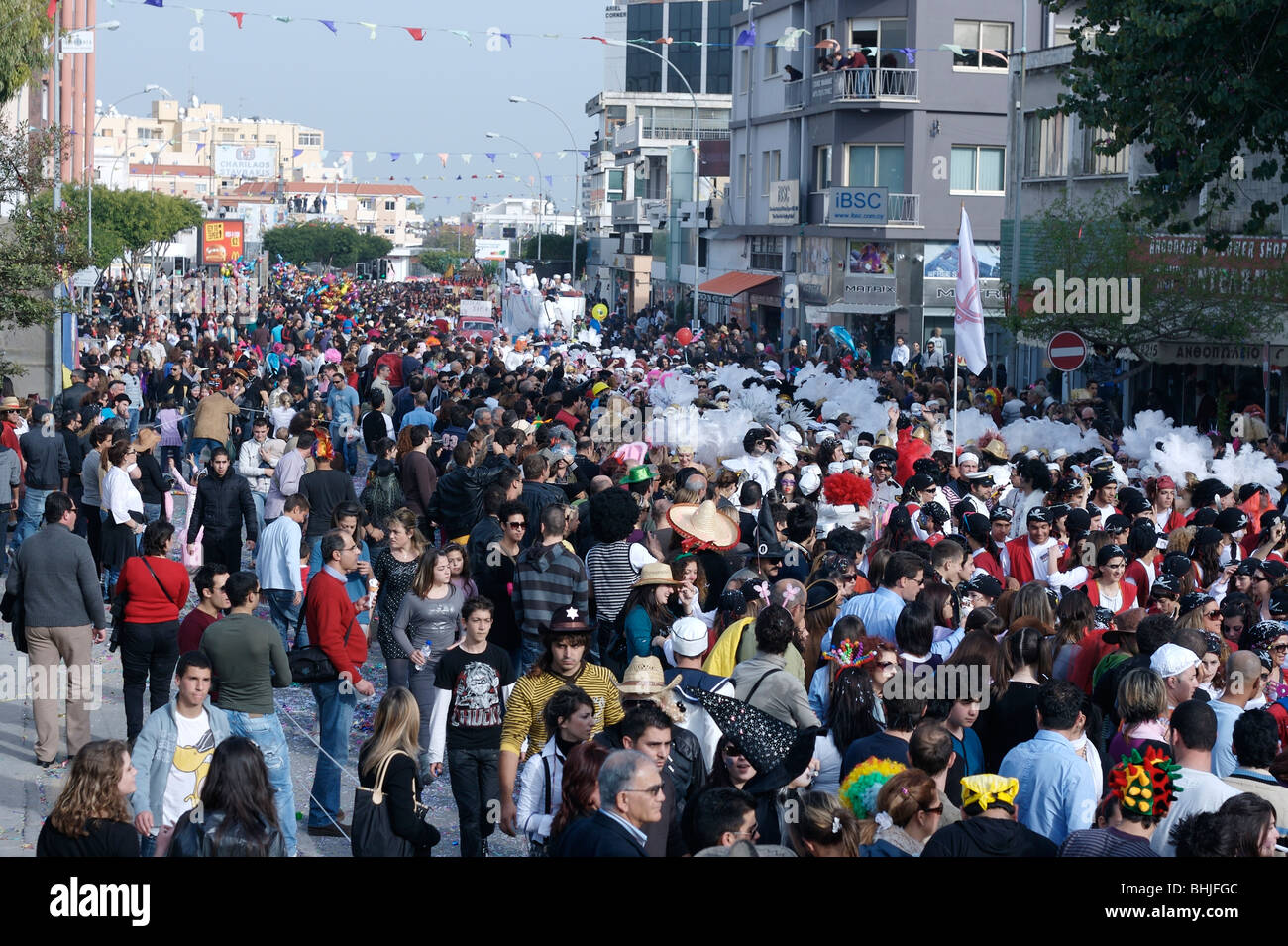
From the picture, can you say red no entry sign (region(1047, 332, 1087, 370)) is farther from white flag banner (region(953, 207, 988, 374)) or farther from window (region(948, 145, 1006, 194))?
window (region(948, 145, 1006, 194))

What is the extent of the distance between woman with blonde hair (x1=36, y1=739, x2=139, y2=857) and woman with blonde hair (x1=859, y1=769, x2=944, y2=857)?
2501 millimetres

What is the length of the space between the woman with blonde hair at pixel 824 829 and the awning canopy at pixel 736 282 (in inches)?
1702

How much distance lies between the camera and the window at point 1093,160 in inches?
1130

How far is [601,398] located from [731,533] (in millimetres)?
8637

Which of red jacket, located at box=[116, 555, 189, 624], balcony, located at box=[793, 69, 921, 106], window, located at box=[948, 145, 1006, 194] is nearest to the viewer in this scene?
red jacket, located at box=[116, 555, 189, 624]

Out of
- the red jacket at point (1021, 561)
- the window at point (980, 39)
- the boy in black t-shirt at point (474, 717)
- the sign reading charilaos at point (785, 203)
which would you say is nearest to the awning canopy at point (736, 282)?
the sign reading charilaos at point (785, 203)

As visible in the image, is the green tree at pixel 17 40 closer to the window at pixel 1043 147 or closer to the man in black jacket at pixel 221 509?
the man in black jacket at pixel 221 509

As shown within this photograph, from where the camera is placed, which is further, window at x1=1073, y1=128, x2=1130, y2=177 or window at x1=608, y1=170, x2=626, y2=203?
window at x1=608, y1=170, x2=626, y2=203

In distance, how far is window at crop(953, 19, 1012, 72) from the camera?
40750 millimetres

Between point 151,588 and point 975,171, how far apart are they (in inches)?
1371

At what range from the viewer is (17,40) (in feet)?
73.6

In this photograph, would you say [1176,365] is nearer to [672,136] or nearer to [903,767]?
[903,767]

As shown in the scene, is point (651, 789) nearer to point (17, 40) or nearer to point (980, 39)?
point (17, 40)

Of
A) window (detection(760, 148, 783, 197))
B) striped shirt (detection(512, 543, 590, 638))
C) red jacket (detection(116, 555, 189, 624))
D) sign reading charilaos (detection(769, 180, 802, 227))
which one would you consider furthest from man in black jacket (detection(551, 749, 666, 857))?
window (detection(760, 148, 783, 197))
